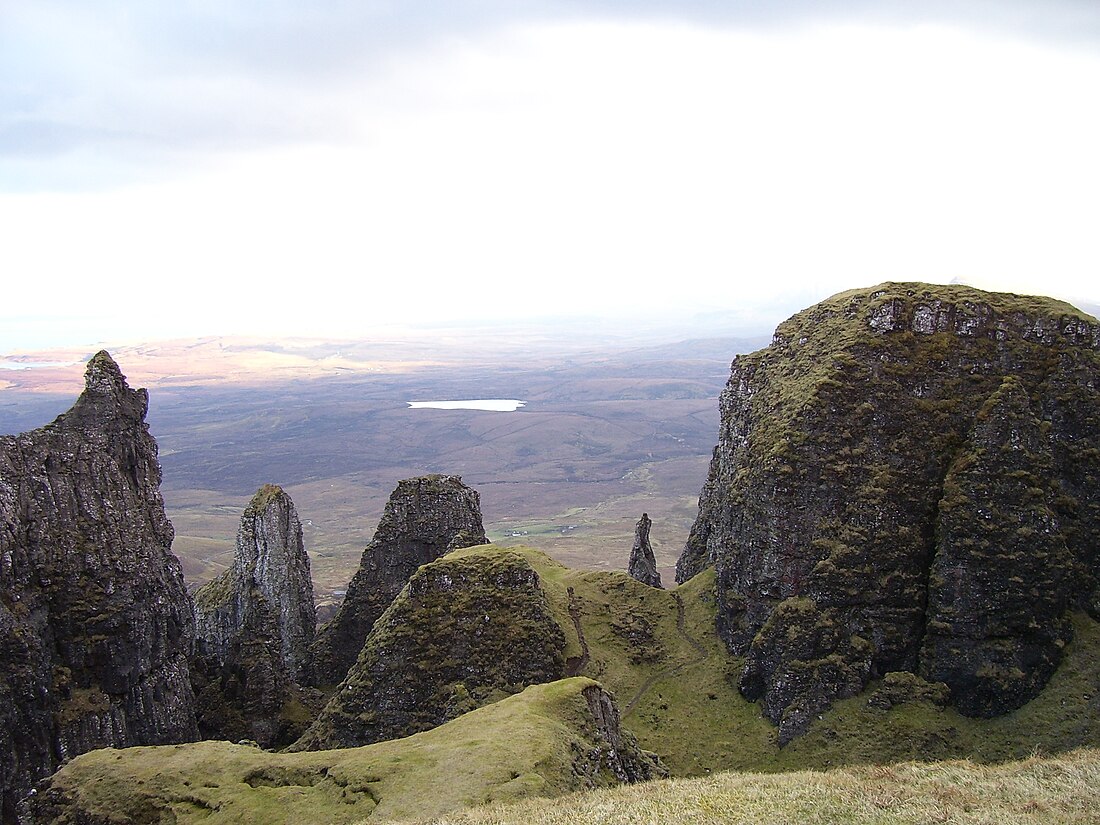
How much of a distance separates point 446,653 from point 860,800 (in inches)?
1246

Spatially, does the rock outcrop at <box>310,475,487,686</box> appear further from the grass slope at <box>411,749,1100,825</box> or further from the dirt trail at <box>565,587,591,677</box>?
the grass slope at <box>411,749,1100,825</box>

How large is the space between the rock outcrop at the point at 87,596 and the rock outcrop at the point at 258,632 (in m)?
6.04

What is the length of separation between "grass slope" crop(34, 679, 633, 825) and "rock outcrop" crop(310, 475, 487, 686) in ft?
101

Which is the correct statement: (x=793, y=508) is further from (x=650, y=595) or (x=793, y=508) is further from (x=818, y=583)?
(x=650, y=595)

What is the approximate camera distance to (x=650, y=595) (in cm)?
6631

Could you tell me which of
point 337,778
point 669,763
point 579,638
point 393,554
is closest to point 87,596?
point 337,778

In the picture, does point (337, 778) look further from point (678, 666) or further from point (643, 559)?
point (643, 559)

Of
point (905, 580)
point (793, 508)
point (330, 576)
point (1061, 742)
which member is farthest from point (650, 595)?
point (330, 576)

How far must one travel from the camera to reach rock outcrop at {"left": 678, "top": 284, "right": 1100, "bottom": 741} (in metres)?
49.5

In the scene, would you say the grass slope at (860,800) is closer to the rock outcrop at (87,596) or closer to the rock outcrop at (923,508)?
the rock outcrop at (923,508)

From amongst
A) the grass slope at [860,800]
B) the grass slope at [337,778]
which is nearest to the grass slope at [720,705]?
the grass slope at [860,800]

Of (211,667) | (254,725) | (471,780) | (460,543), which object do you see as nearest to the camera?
(471,780)

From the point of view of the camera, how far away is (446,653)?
5259 centimetres

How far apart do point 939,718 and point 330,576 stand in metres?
147
